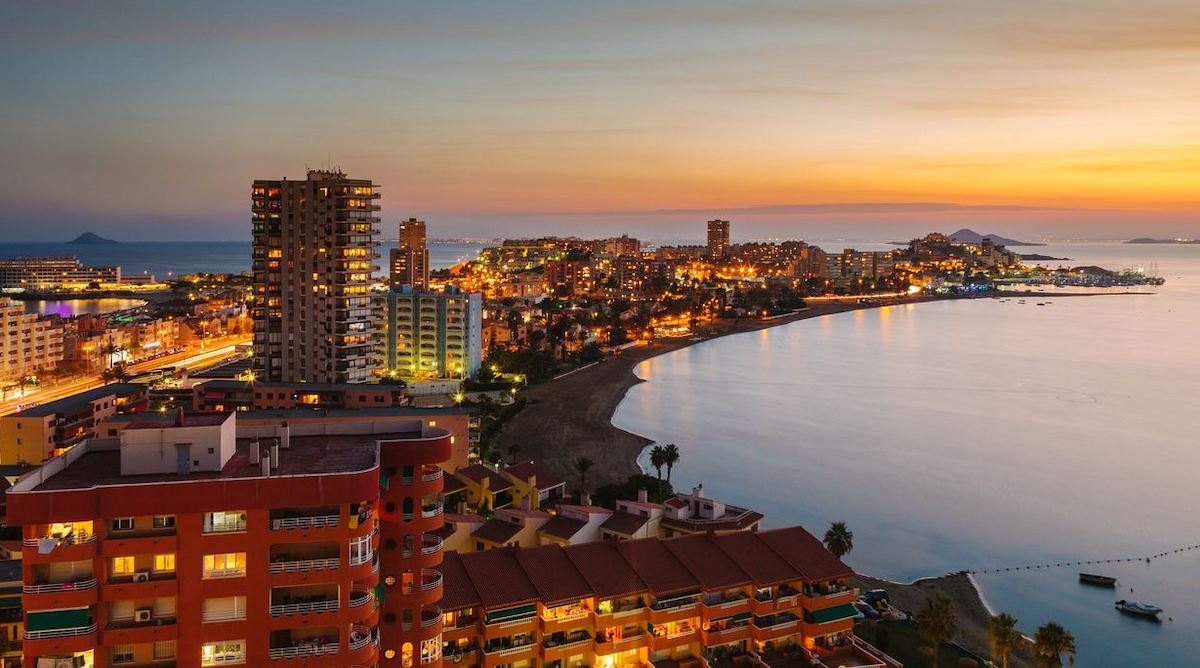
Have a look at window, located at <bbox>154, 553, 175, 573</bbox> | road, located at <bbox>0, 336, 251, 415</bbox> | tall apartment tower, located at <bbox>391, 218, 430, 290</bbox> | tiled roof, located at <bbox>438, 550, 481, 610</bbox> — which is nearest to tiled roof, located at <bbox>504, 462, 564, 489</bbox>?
tiled roof, located at <bbox>438, 550, 481, 610</bbox>

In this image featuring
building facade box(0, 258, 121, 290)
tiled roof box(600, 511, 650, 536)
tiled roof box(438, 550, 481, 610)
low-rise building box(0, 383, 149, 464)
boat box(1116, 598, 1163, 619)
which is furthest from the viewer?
building facade box(0, 258, 121, 290)

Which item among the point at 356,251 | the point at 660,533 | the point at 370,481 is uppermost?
the point at 356,251

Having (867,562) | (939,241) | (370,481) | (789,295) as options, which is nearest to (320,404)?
(867,562)

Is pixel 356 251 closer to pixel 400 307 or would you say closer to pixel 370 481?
pixel 400 307

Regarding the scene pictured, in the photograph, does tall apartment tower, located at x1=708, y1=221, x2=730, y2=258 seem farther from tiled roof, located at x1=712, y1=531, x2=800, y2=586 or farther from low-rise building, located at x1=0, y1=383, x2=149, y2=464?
tiled roof, located at x1=712, y1=531, x2=800, y2=586

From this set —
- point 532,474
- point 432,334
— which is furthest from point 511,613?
point 432,334

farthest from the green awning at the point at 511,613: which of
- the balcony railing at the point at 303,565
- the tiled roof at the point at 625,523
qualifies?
the balcony railing at the point at 303,565

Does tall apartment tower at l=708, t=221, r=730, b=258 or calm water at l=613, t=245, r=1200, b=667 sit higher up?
tall apartment tower at l=708, t=221, r=730, b=258
